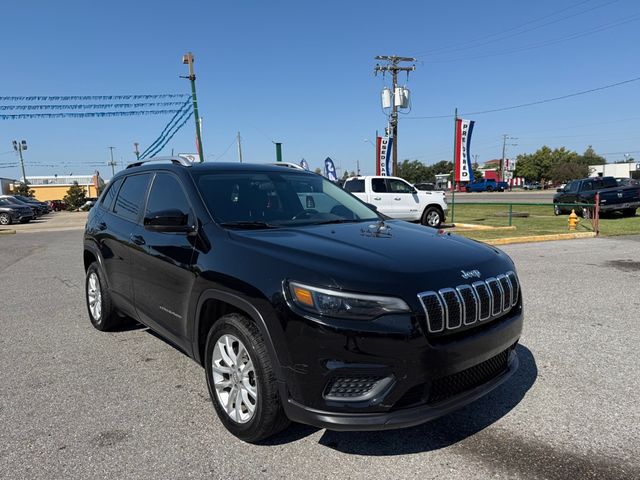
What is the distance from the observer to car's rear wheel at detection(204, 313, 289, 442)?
104 inches

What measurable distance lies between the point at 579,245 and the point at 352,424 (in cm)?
1111

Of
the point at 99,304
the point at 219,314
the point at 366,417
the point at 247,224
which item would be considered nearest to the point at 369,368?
the point at 366,417

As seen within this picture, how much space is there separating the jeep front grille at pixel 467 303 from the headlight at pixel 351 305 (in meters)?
0.16

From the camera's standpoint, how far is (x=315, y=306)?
95.9 inches

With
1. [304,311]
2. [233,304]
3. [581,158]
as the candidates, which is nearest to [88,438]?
[233,304]

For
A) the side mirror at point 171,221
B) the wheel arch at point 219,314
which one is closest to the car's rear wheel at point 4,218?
the side mirror at point 171,221

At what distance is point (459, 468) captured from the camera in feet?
8.64

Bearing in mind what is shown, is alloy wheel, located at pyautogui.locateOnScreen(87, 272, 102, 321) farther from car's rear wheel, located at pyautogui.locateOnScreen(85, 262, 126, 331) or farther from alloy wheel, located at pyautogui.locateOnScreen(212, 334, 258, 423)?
alloy wheel, located at pyautogui.locateOnScreen(212, 334, 258, 423)

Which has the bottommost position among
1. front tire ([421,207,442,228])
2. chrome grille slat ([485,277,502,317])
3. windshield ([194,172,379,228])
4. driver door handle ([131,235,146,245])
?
front tire ([421,207,442,228])

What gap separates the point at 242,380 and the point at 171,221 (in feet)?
3.99

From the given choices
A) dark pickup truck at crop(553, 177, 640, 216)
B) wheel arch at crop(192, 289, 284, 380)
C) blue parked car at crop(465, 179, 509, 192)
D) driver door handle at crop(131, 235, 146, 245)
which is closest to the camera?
wheel arch at crop(192, 289, 284, 380)

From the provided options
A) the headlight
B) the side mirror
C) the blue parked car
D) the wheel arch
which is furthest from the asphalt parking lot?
the blue parked car

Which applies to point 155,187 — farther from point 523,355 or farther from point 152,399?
point 523,355

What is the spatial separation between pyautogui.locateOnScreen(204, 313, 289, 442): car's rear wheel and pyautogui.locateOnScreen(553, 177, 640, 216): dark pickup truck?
16940 mm
